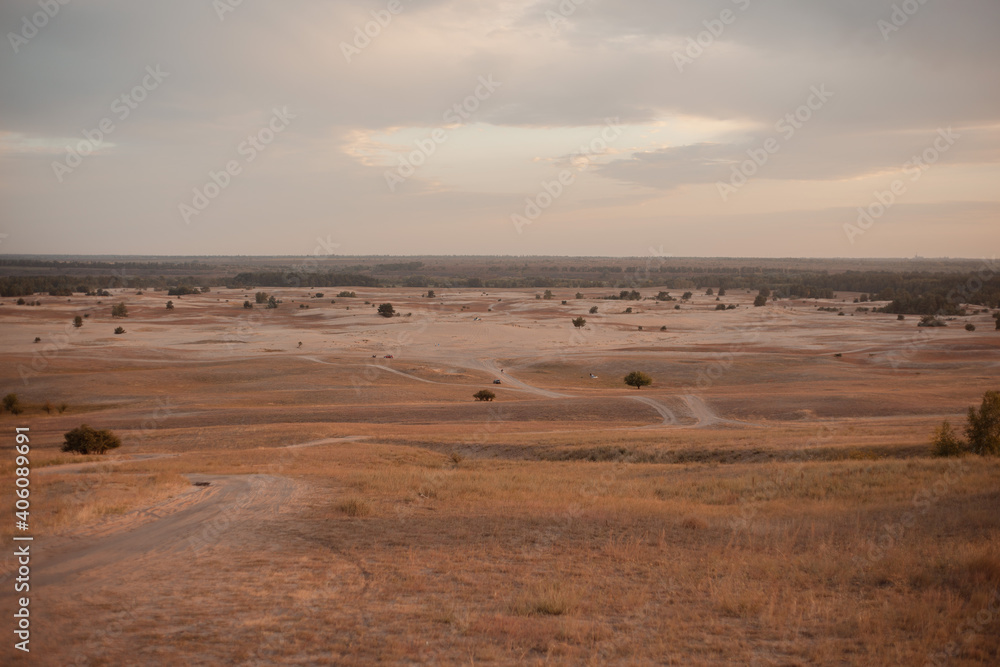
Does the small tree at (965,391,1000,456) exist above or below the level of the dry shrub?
above

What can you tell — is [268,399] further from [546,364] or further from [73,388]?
[546,364]

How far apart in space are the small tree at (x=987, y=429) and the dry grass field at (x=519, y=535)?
7.09ft

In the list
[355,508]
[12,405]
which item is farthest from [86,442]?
[12,405]

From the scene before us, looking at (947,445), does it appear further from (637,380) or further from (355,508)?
(637,380)

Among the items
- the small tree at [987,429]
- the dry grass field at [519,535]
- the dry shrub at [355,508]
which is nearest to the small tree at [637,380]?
the dry grass field at [519,535]

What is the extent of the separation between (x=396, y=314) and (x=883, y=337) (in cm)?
7891

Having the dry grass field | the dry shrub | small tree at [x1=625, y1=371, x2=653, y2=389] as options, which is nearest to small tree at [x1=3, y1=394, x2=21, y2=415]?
the dry grass field

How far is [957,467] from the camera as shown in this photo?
18.4m

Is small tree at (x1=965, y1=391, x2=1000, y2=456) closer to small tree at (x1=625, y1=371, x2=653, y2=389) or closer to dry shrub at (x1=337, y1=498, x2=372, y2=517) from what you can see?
dry shrub at (x1=337, y1=498, x2=372, y2=517)

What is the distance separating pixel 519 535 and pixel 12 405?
1864 inches

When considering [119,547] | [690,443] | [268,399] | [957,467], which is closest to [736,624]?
[119,547]

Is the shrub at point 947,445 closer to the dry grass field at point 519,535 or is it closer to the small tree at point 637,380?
the dry grass field at point 519,535

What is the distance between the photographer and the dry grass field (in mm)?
8648

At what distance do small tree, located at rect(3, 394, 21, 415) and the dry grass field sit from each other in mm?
1482
